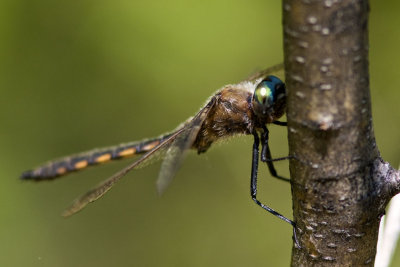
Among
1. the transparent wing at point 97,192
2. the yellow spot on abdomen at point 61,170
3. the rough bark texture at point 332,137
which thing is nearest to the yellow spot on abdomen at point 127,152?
the yellow spot on abdomen at point 61,170

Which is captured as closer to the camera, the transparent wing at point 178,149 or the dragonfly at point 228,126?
the transparent wing at point 178,149

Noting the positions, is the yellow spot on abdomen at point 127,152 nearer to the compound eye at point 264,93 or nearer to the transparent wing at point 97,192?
the transparent wing at point 97,192

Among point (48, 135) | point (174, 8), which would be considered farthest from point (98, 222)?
point (174, 8)

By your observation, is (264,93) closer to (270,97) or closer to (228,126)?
(270,97)

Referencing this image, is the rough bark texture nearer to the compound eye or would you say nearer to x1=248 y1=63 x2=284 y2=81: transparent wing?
the compound eye

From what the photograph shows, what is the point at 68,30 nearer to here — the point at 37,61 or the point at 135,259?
the point at 37,61

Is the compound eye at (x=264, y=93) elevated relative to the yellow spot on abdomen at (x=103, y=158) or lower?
elevated
